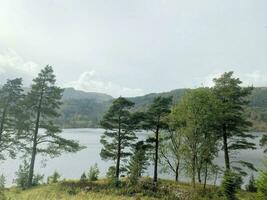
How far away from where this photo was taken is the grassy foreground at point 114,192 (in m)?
30.5

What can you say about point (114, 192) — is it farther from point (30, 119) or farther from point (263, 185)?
point (263, 185)

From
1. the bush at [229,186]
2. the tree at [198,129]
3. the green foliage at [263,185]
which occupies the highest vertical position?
the tree at [198,129]

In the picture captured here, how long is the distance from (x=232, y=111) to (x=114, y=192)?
48.8ft

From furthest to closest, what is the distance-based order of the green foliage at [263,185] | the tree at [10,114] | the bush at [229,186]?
the tree at [10,114] → the bush at [229,186] → the green foliage at [263,185]

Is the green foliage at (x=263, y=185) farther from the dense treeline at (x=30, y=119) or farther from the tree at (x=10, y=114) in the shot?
the tree at (x=10, y=114)

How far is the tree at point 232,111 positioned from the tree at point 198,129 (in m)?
1.00

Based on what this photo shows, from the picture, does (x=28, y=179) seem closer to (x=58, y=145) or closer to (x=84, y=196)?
(x=58, y=145)

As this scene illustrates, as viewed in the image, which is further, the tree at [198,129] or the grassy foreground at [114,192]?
the tree at [198,129]

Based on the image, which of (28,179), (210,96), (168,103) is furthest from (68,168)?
(210,96)

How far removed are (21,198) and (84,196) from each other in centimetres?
571

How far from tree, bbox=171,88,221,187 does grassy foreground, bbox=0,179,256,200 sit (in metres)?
1.74

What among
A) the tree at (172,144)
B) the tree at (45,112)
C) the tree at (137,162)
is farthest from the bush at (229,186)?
the tree at (45,112)

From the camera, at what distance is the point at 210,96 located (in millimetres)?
33281

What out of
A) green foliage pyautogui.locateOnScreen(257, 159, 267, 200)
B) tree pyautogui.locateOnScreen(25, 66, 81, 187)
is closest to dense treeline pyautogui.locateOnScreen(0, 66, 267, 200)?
tree pyautogui.locateOnScreen(25, 66, 81, 187)
